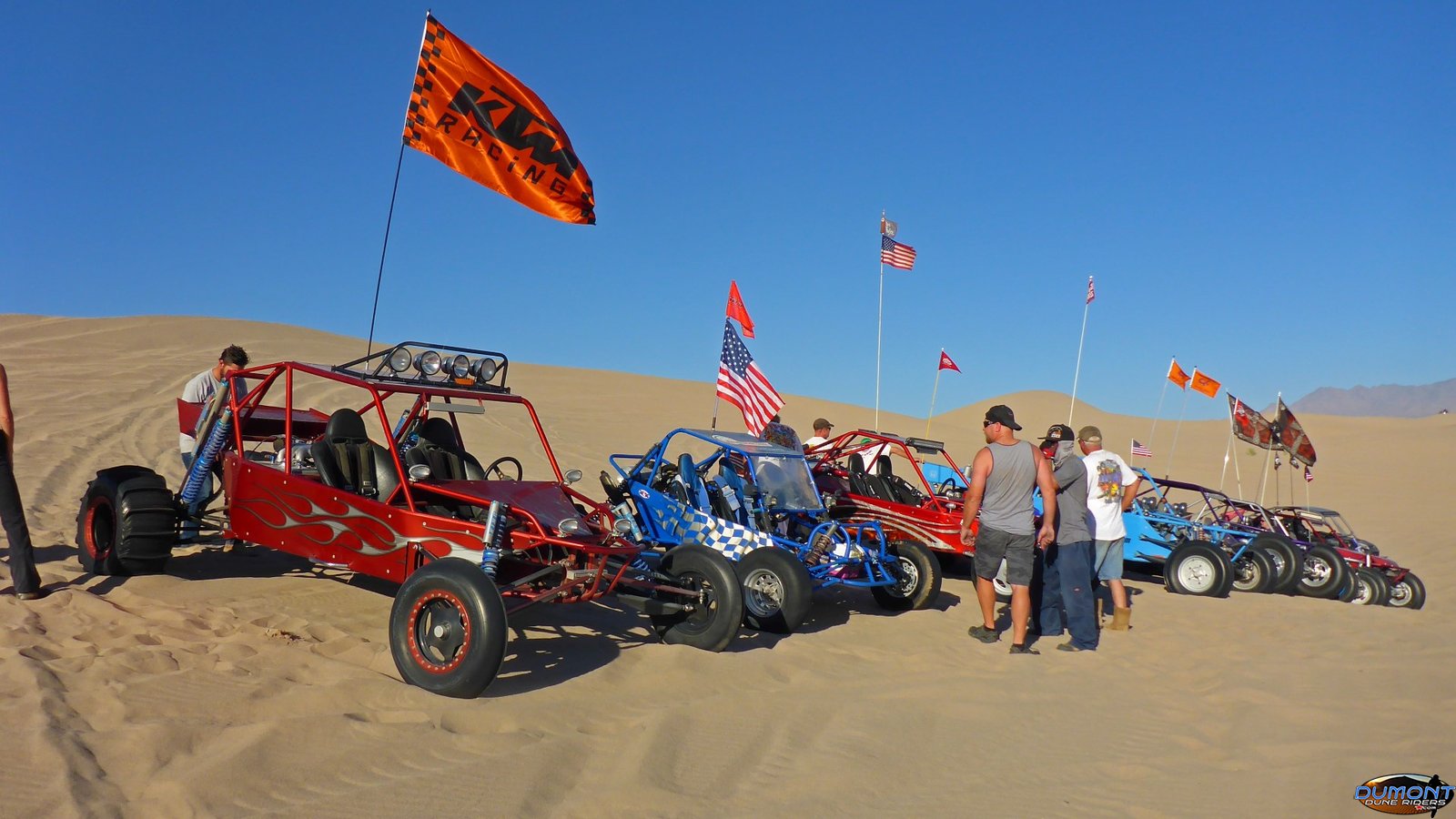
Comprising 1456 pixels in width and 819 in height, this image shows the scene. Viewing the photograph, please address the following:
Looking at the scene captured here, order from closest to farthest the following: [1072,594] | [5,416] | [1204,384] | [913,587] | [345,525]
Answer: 1. [5,416]
2. [345,525]
3. [1072,594]
4. [913,587]
5. [1204,384]

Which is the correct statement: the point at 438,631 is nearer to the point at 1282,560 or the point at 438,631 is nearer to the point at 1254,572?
the point at 1254,572

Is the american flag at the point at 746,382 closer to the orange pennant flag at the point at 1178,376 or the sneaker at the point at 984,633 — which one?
the sneaker at the point at 984,633

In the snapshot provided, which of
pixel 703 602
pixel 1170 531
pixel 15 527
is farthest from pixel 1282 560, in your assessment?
pixel 15 527

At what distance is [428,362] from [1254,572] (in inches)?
401

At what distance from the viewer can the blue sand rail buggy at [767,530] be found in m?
7.55

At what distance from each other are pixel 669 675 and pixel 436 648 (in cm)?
137

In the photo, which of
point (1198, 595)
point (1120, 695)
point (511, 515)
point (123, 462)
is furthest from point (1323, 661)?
point (123, 462)

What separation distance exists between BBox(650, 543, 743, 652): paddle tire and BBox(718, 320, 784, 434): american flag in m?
6.49

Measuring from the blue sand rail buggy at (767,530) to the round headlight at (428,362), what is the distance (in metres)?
1.66

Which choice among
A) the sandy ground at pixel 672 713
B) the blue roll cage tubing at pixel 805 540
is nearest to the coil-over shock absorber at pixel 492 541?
the sandy ground at pixel 672 713

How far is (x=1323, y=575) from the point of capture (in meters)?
12.1

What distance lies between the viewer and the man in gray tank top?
293 inches

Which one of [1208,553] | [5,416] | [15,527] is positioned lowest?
[15,527]

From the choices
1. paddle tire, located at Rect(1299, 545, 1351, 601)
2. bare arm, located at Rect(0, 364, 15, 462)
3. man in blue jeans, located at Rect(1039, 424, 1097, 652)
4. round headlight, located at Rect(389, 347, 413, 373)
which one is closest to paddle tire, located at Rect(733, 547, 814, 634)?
man in blue jeans, located at Rect(1039, 424, 1097, 652)
